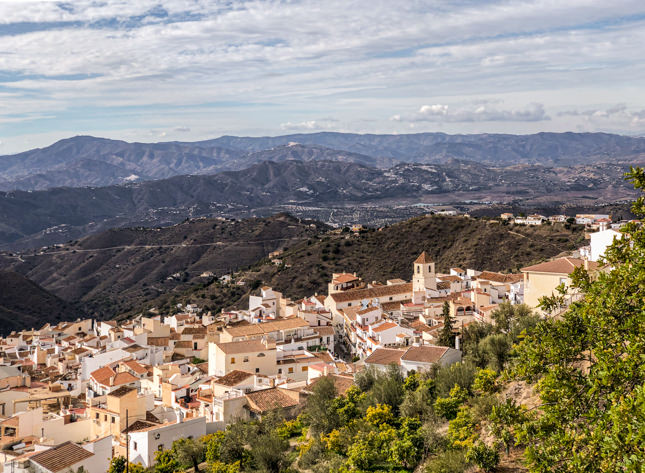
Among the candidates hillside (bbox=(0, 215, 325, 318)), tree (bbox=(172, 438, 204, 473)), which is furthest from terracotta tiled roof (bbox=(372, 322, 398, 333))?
hillside (bbox=(0, 215, 325, 318))

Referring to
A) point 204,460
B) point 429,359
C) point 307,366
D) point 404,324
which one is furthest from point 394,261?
point 204,460

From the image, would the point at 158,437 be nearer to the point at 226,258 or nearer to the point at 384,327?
the point at 384,327

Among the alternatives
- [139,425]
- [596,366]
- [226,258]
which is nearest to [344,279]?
[139,425]

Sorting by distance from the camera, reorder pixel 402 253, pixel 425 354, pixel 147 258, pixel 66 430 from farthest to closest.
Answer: pixel 147 258, pixel 402 253, pixel 66 430, pixel 425 354

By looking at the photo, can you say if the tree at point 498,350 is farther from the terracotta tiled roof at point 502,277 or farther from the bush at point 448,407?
the terracotta tiled roof at point 502,277

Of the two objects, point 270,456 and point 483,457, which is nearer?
point 483,457

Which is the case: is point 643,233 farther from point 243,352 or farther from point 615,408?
point 243,352
